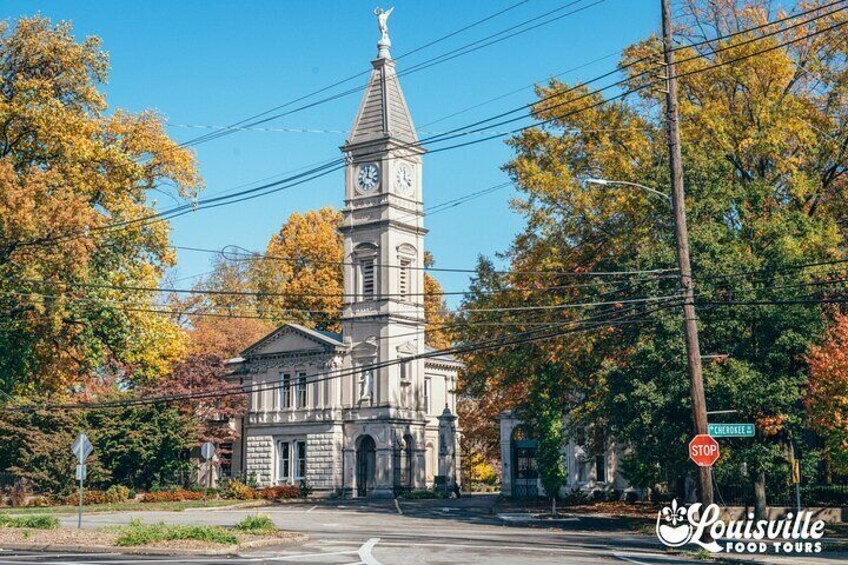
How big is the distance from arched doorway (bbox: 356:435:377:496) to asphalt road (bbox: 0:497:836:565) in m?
22.4

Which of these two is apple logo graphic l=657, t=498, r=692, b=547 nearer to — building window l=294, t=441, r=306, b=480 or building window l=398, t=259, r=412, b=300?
building window l=398, t=259, r=412, b=300

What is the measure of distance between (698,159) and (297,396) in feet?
134

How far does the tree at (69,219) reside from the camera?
38.2m

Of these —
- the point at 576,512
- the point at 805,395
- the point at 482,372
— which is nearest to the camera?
the point at 805,395

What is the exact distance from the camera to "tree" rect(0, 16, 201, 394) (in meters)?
38.2

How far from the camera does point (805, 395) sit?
33750 mm

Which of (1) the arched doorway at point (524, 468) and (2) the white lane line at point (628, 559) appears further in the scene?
(1) the arched doorway at point (524, 468)

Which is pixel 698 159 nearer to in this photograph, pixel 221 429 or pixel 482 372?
pixel 482 372

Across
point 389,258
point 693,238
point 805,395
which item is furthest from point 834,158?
point 389,258

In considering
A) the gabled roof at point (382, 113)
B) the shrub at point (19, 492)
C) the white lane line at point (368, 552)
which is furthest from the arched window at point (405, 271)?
the white lane line at point (368, 552)

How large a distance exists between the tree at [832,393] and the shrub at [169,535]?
17152 mm

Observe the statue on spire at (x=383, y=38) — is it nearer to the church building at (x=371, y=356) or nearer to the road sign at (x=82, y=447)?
the church building at (x=371, y=356)

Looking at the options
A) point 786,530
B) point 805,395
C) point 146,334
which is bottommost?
point 786,530

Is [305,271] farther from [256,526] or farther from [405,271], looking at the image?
[256,526]
